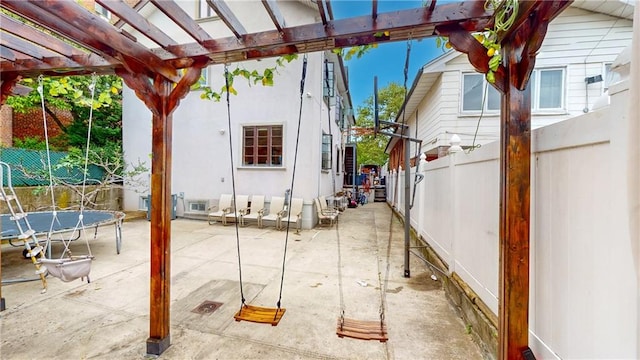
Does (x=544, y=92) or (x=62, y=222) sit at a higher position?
(x=544, y=92)

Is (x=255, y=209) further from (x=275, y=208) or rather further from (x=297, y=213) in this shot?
(x=297, y=213)

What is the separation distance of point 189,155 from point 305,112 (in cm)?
445

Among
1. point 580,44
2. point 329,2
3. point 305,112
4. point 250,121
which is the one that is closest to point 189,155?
point 250,121

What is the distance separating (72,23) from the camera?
1.67 m

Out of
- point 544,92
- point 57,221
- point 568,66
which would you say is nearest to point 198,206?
point 57,221

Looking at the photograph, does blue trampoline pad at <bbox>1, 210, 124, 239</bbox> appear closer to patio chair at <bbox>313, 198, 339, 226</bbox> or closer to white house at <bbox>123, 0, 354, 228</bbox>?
white house at <bbox>123, 0, 354, 228</bbox>

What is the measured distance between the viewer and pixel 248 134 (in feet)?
28.1

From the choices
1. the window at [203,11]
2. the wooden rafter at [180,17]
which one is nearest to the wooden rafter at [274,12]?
the wooden rafter at [180,17]

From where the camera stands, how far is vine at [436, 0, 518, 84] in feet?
4.90

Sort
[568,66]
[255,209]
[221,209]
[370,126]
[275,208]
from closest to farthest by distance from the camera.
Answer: [568,66]
[275,208]
[255,209]
[221,209]
[370,126]

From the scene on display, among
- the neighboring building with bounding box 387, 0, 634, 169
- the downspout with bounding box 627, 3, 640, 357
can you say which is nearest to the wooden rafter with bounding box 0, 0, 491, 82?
the downspout with bounding box 627, 3, 640, 357

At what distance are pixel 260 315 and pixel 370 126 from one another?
22280 millimetres

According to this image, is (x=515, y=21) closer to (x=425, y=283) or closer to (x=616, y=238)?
(x=616, y=238)

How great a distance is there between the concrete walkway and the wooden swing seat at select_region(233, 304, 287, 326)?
16cm
